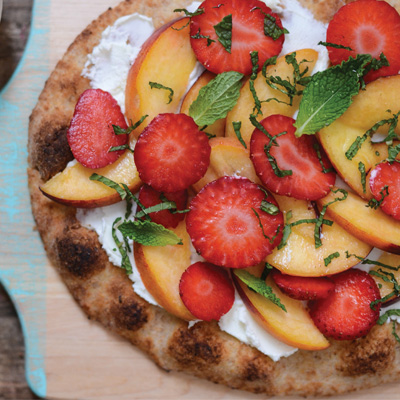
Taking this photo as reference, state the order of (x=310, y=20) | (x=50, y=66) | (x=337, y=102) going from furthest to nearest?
(x=50, y=66) < (x=310, y=20) < (x=337, y=102)

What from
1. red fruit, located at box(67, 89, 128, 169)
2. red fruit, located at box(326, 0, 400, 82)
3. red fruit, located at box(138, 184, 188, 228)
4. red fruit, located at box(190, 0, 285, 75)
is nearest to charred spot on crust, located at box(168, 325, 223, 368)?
red fruit, located at box(138, 184, 188, 228)

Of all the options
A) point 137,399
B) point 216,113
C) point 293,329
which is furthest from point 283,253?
point 137,399

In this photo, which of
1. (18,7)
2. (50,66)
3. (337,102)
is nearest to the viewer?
(337,102)

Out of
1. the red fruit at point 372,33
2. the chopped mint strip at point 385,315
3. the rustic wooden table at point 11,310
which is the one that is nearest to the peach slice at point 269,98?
the red fruit at point 372,33

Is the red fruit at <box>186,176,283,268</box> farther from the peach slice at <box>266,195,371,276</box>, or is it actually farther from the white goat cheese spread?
the white goat cheese spread

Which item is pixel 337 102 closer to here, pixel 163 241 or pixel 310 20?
pixel 310 20

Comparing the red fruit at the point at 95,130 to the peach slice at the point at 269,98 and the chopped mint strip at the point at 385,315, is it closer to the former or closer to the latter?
the peach slice at the point at 269,98
